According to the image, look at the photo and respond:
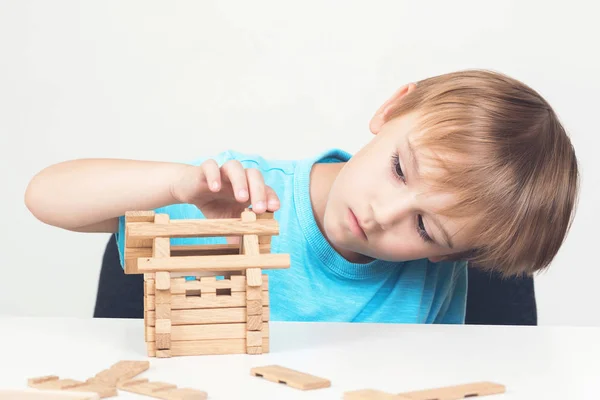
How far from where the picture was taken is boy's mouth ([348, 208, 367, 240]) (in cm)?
125

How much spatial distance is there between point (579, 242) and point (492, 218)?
3.91 ft

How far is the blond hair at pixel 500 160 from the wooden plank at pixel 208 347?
0.40 metres

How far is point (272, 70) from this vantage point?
225cm

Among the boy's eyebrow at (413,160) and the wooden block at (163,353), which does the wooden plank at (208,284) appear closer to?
the wooden block at (163,353)

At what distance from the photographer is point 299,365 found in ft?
2.78

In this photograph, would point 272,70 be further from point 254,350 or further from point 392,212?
point 254,350

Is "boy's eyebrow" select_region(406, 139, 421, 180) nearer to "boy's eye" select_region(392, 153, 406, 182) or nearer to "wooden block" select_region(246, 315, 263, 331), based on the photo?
"boy's eye" select_region(392, 153, 406, 182)

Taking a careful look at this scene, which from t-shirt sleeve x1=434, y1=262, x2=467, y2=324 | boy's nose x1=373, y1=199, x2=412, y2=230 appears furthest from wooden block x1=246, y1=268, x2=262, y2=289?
t-shirt sleeve x1=434, y1=262, x2=467, y2=324

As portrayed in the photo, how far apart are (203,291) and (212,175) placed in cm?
17

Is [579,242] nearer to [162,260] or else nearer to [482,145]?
[482,145]

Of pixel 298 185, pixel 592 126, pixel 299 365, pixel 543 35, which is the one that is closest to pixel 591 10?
pixel 543 35

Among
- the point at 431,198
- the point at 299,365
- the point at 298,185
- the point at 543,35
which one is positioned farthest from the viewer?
the point at 543,35

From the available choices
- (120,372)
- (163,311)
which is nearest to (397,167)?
(163,311)

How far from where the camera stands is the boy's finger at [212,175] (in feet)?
3.32
